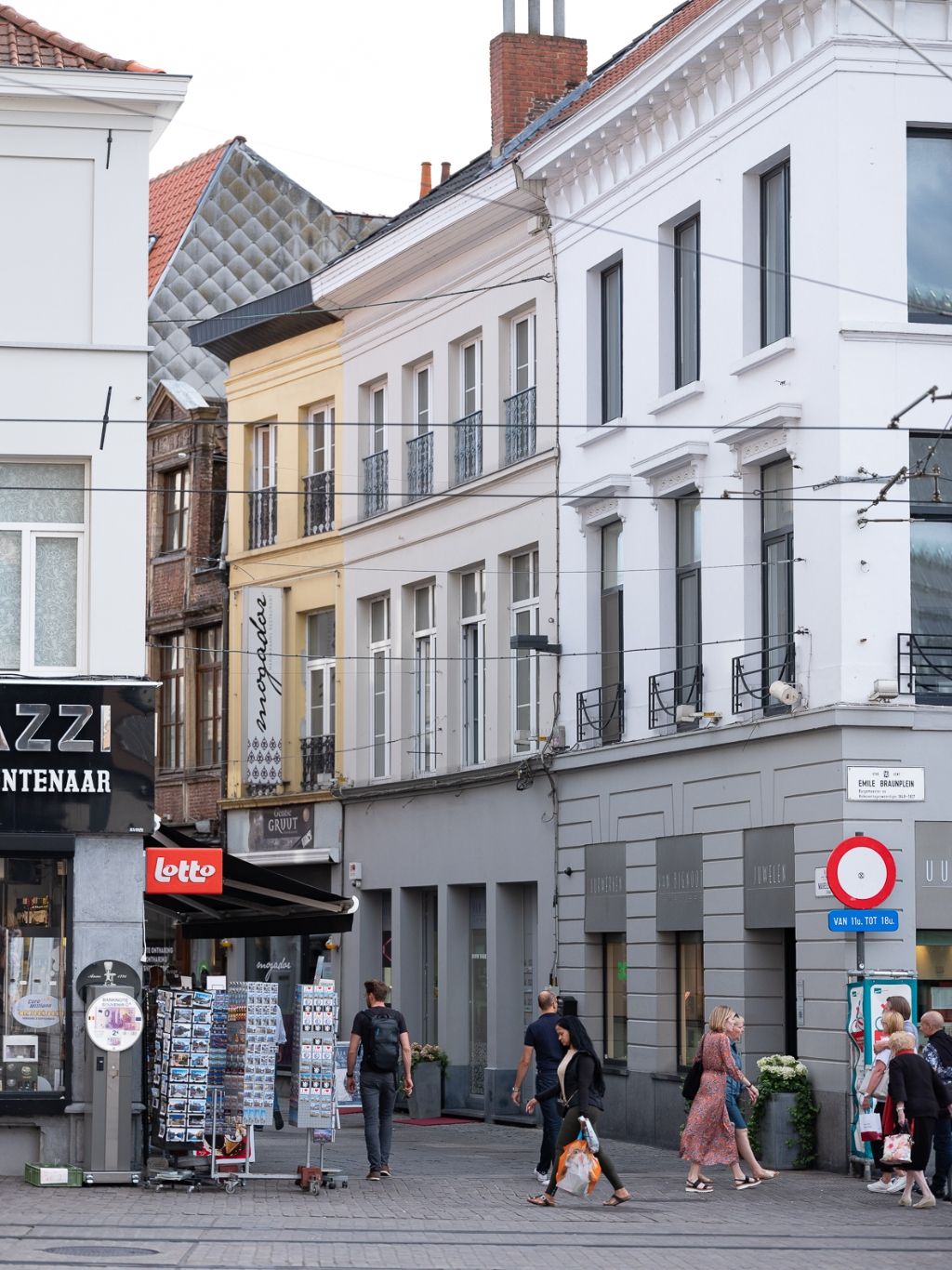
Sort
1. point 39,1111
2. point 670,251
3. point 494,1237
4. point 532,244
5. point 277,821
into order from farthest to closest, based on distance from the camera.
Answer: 1. point 277,821
2. point 532,244
3. point 670,251
4. point 39,1111
5. point 494,1237

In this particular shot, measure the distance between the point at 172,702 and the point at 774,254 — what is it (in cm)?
1801

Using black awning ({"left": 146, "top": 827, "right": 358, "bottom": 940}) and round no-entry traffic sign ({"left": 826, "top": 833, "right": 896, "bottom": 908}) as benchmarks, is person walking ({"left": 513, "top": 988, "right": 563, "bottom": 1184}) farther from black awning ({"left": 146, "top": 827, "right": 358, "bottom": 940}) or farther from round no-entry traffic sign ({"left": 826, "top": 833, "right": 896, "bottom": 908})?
round no-entry traffic sign ({"left": 826, "top": 833, "right": 896, "bottom": 908})

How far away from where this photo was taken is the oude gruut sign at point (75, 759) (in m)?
20.5

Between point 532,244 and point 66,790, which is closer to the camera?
point 66,790

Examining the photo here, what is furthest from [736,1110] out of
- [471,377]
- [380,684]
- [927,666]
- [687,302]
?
[380,684]

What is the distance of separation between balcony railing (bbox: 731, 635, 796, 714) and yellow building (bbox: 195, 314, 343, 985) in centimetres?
1195

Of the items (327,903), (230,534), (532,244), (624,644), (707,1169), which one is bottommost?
(707,1169)

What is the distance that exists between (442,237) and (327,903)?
12.4 m

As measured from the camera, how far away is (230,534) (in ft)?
126

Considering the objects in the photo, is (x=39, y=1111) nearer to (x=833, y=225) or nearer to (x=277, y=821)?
(x=833, y=225)

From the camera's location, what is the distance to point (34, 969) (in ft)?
67.6

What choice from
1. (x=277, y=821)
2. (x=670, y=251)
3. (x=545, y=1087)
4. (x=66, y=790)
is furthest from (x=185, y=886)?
(x=277, y=821)

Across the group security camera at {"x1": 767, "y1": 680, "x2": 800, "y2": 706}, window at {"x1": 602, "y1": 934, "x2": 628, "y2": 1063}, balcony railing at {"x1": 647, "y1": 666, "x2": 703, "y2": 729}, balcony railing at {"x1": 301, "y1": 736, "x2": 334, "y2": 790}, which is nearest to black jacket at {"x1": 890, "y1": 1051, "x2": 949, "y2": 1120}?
security camera at {"x1": 767, "y1": 680, "x2": 800, "y2": 706}

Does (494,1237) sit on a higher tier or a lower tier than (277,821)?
lower
